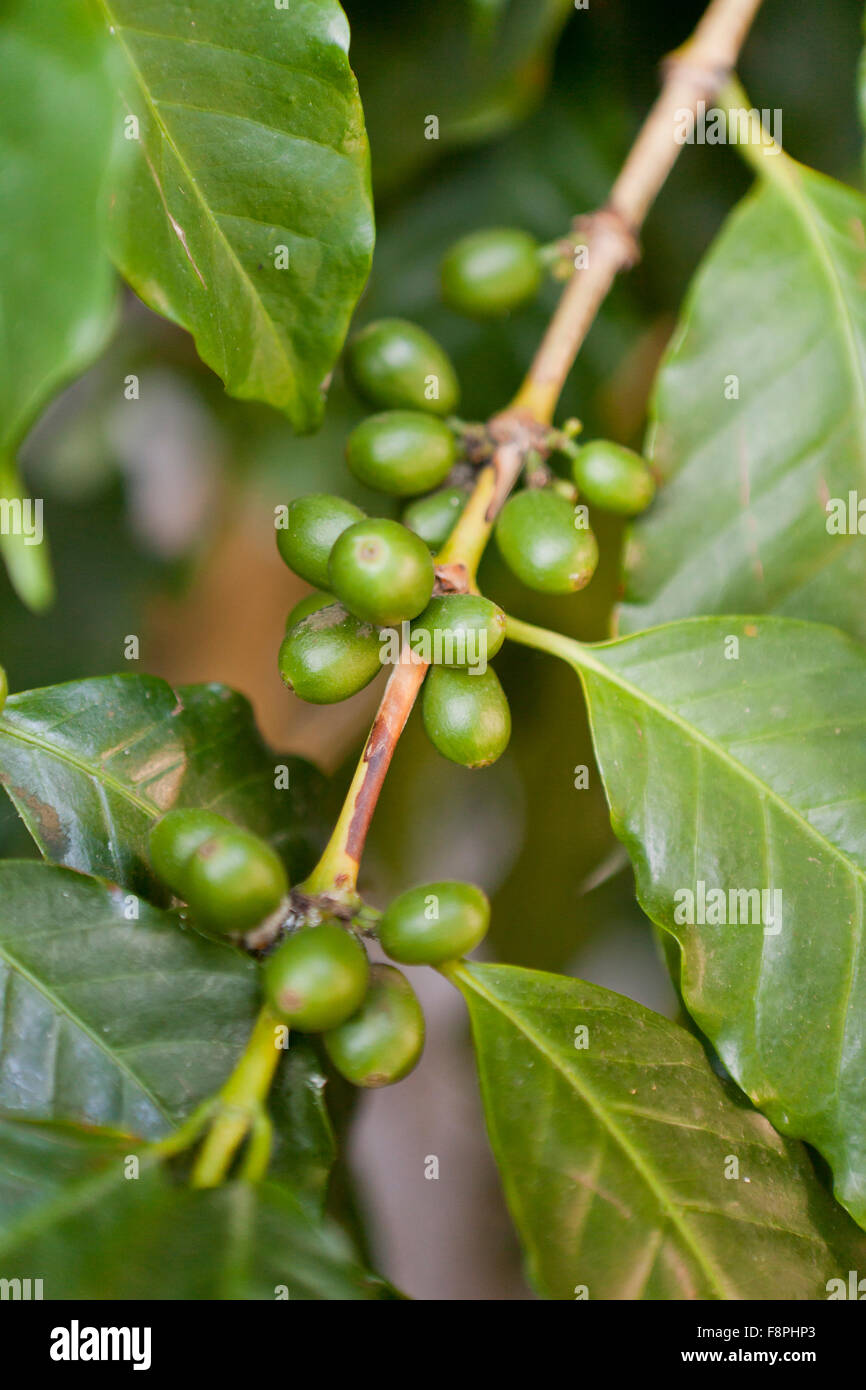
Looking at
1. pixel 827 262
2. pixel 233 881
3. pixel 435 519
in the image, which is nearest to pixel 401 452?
pixel 435 519

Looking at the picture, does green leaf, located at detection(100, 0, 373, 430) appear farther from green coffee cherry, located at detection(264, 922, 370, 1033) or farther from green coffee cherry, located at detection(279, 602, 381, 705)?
green coffee cherry, located at detection(264, 922, 370, 1033)

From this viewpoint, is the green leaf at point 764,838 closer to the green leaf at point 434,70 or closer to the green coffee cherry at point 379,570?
the green coffee cherry at point 379,570

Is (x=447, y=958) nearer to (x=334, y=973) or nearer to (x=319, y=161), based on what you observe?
(x=334, y=973)

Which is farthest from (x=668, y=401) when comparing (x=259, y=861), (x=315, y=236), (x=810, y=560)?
(x=259, y=861)

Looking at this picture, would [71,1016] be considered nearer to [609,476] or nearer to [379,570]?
[379,570]

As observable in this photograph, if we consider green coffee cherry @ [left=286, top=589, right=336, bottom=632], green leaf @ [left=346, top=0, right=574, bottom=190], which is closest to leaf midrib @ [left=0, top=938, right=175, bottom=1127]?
green coffee cherry @ [left=286, top=589, right=336, bottom=632]
